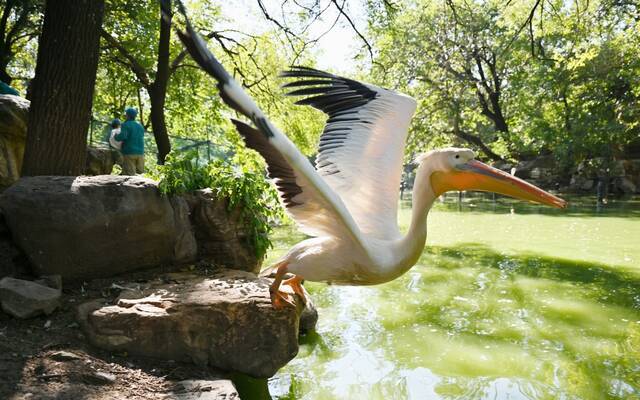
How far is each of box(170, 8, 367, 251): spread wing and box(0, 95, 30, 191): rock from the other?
11.2 ft

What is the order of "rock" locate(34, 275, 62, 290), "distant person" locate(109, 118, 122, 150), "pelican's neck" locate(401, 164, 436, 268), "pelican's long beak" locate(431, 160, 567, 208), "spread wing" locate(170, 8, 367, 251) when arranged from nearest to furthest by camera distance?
"spread wing" locate(170, 8, 367, 251), "pelican's long beak" locate(431, 160, 567, 208), "pelican's neck" locate(401, 164, 436, 268), "rock" locate(34, 275, 62, 290), "distant person" locate(109, 118, 122, 150)

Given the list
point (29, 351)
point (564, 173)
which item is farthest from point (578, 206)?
point (29, 351)

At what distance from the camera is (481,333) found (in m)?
A: 4.02

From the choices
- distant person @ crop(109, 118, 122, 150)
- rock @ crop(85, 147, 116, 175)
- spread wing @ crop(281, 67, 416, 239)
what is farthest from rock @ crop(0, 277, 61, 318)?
distant person @ crop(109, 118, 122, 150)

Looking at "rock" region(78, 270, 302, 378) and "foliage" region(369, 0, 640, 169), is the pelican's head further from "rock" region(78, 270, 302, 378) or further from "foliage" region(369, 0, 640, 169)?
"foliage" region(369, 0, 640, 169)

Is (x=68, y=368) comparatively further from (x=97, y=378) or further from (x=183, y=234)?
(x=183, y=234)

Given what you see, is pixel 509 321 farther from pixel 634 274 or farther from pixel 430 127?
pixel 430 127

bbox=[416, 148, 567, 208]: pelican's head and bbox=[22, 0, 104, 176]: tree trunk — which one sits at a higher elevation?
bbox=[22, 0, 104, 176]: tree trunk

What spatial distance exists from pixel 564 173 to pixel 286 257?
22394 millimetres

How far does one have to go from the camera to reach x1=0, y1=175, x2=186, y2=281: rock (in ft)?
9.80

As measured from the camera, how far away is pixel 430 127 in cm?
2030

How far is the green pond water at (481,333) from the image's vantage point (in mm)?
3074

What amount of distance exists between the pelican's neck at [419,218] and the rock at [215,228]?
5.90ft

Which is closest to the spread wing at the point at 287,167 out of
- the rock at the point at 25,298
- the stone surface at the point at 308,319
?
the stone surface at the point at 308,319
